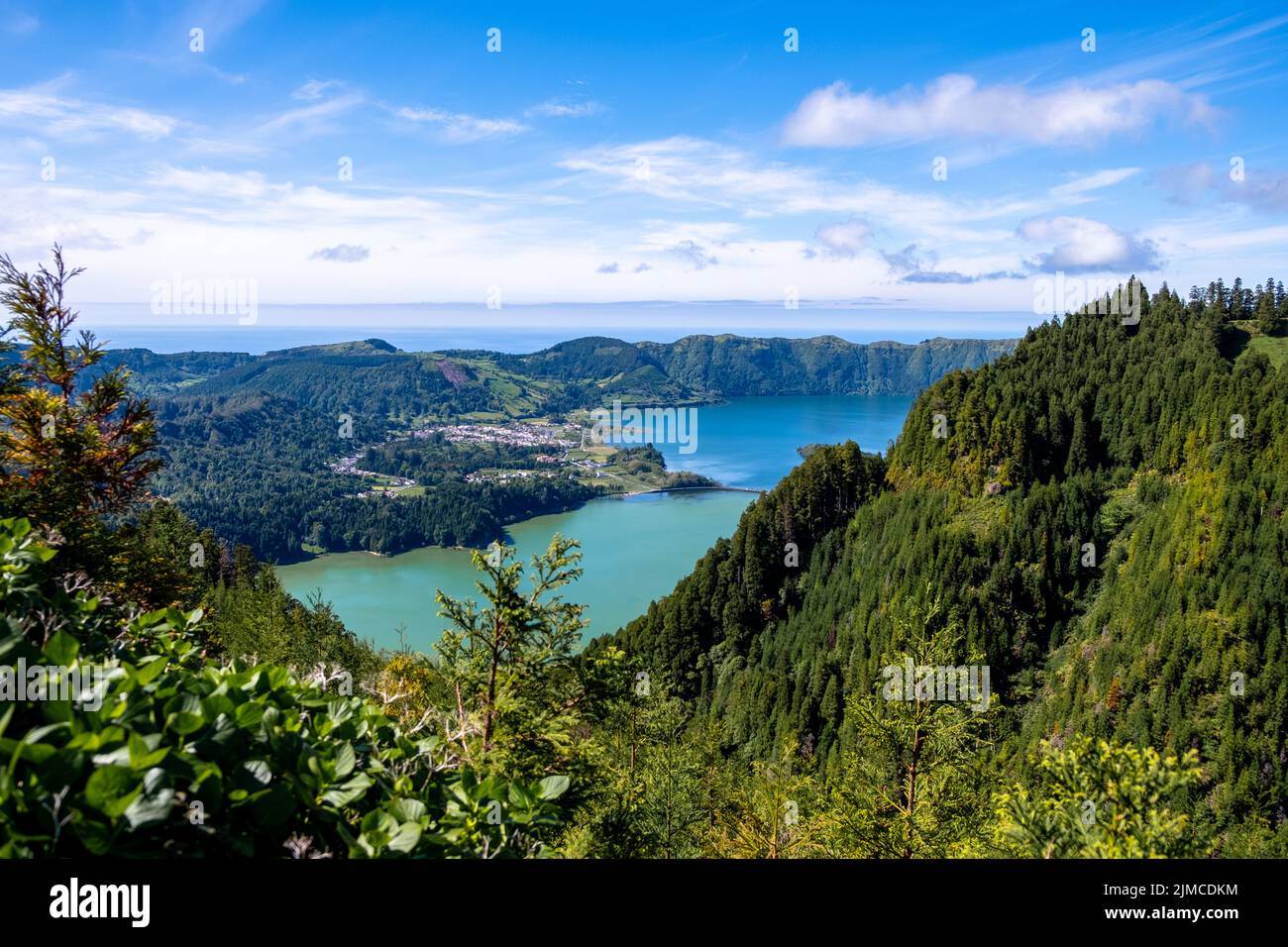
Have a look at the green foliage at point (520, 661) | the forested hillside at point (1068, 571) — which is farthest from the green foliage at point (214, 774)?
the forested hillside at point (1068, 571)

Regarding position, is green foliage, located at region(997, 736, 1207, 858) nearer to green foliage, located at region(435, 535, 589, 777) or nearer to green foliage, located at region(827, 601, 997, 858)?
green foliage, located at region(435, 535, 589, 777)

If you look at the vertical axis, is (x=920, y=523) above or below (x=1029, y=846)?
below

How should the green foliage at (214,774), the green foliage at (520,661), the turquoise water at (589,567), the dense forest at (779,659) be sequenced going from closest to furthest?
the green foliage at (214,774) < the dense forest at (779,659) < the green foliage at (520,661) < the turquoise water at (589,567)

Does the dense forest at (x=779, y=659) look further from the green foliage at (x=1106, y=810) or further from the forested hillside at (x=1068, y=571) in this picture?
the forested hillside at (x=1068, y=571)

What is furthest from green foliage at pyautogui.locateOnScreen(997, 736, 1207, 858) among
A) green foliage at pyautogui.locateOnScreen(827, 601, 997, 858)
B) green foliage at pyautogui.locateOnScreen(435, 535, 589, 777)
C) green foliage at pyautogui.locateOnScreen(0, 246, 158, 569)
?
green foliage at pyautogui.locateOnScreen(0, 246, 158, 569)
